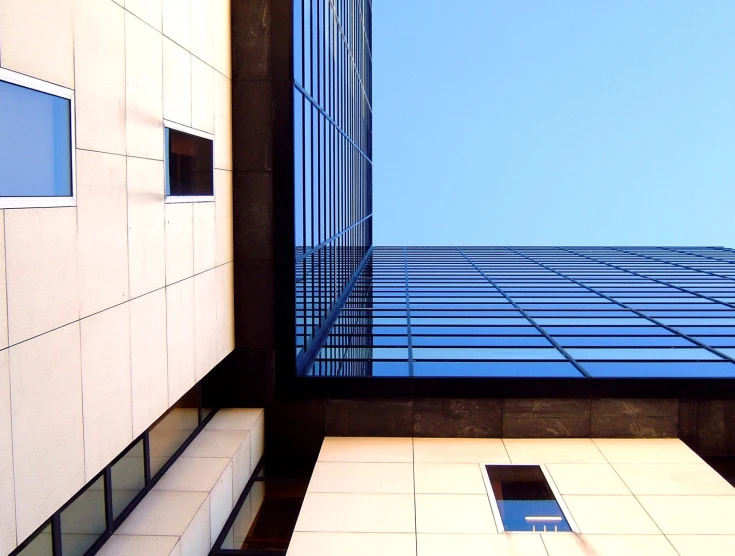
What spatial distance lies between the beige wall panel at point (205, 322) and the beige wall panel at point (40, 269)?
5.08 m

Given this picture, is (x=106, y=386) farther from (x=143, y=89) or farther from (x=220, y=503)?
(x=220, y=503)

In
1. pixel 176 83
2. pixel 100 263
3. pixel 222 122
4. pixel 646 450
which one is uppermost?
pixel 176 83

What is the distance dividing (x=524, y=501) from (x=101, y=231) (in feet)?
25.3

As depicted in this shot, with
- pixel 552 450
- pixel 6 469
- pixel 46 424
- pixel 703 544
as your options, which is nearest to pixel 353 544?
pixel 703 544

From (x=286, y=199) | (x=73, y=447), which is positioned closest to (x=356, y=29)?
A: (x=286, y=199)

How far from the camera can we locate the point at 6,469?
706 centimetres

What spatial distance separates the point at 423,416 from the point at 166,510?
6.16 m

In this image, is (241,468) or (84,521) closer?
(84,521)

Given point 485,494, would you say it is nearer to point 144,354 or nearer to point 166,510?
point 166,510

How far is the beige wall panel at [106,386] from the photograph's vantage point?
8.91 metres

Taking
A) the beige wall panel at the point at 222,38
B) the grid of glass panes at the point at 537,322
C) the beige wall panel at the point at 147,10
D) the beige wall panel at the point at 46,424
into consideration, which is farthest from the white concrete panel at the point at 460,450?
the beige wall panel at the point at 147,10

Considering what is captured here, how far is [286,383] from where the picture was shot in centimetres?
1666

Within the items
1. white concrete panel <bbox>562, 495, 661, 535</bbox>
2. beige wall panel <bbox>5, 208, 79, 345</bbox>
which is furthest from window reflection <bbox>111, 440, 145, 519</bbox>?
white concrete panel <bbox>562, 495, 661, 535</bbox>

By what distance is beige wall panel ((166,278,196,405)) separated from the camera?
12.0 metres
